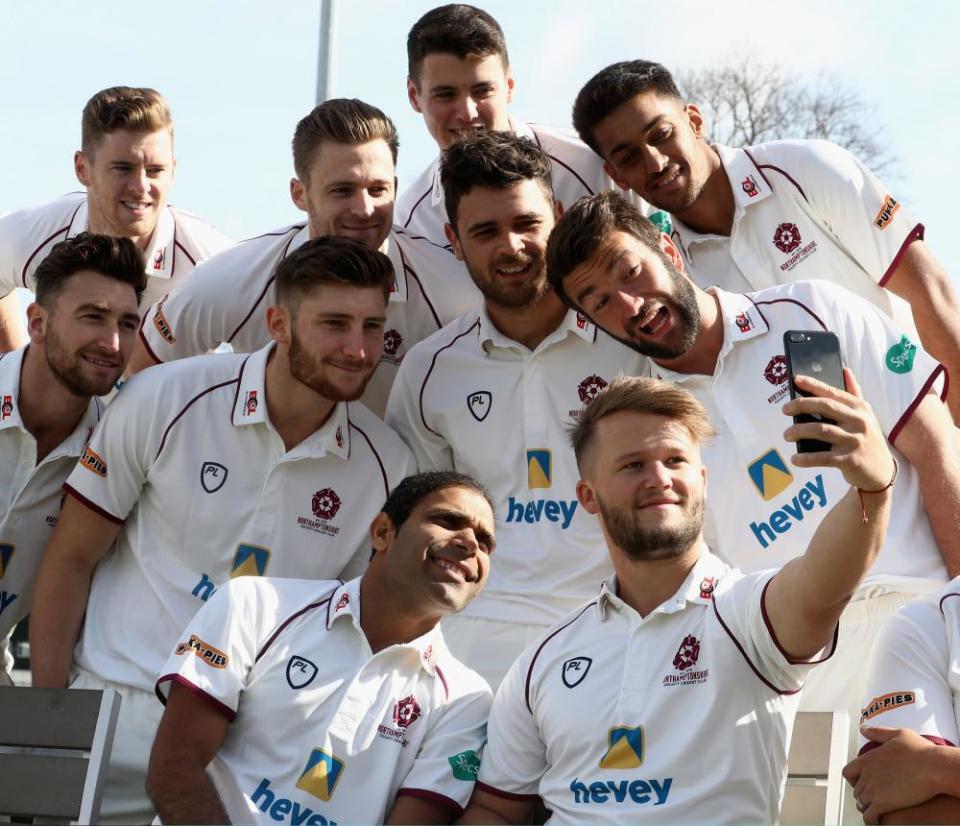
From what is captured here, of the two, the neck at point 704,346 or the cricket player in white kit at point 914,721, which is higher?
the neck at point 704,346

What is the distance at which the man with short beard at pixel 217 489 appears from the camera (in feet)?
16.0

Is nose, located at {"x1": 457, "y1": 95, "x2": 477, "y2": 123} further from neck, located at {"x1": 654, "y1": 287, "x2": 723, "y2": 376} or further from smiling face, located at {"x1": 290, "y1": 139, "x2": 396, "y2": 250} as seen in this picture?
neck, located at {"x1": 654, "y1": 287, "x2": 723, "y2": 376}

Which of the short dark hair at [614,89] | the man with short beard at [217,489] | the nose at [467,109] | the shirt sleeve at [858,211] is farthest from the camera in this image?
the nose at [467,109]

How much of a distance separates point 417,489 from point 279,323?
928mm

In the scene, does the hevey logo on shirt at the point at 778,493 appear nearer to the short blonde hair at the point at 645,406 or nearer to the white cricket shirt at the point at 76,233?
the short blonde hair at the point at 645,406

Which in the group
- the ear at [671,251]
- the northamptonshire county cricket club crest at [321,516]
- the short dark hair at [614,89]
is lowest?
the northamptonshire county cricket club crest at [321,516]

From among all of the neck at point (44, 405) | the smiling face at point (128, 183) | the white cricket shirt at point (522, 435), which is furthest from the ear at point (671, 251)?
the smiling face at point (128, 183)

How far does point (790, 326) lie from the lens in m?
4.54

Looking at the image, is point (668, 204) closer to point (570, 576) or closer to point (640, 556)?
point (570, 576)

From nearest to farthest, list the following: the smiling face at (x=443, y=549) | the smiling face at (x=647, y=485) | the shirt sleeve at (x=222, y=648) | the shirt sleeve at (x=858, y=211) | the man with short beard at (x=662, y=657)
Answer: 1. the man with short beard at (x=662, y=657)
2. the smiling face at (x=647, y=485)
3. the shirt sleeve at (x=222, y=648)
4. the smiling face at (x=443, y=549)
5. the shirt sleeve at (x=858, y=211)

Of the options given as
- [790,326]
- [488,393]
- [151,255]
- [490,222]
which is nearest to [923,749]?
[790,326]

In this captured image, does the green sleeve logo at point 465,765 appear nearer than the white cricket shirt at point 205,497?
Yes

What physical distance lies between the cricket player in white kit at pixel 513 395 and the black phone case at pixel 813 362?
5.84 ft

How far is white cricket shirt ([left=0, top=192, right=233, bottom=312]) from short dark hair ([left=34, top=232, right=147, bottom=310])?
667mm
